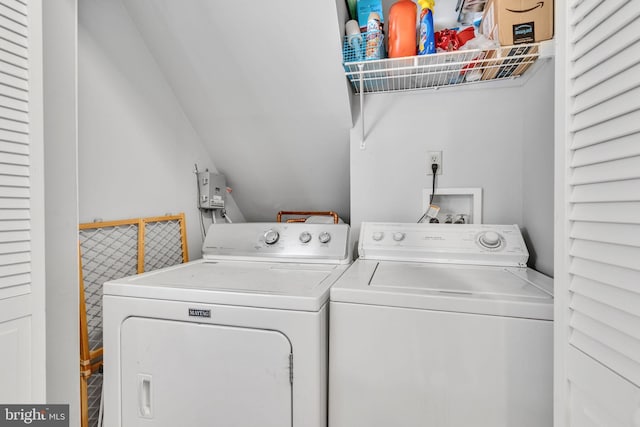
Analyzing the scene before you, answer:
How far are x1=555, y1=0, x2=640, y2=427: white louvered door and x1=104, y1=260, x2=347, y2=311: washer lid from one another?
2.33 ft

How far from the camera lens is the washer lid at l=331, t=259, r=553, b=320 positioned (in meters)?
0.98

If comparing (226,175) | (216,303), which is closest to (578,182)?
(216,303)

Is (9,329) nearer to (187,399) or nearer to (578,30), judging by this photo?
(187,399)

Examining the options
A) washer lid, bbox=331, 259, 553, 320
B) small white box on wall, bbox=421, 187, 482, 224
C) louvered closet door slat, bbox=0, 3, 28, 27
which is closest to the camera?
louvered closet door slat, bbox=0, 3, 28, 27

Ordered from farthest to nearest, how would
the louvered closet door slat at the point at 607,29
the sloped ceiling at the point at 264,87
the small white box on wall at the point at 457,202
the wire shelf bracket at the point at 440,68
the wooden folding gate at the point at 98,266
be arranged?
the small white box on wall at the point at 457,202, the sloped ceiling at the point at 264,87, the wire shelf bracket at the point at 440,68, the wooden folding gate at the point at 98,266, the louvered closet door slat at the point at 607,29

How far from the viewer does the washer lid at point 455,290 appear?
98cm

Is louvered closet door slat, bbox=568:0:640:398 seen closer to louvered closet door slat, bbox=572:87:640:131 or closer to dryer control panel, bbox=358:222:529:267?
louvered closet door slat, bbox=572:87:640:131

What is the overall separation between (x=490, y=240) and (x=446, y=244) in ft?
0.68

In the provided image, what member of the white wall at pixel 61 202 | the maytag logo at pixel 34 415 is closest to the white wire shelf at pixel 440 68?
the white wall at pixel 61 202

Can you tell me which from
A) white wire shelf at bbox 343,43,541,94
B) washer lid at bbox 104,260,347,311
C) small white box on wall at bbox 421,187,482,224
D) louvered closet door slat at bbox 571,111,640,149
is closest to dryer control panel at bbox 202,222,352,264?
washer lid at bbox 104,260,347,311

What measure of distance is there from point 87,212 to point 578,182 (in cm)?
185

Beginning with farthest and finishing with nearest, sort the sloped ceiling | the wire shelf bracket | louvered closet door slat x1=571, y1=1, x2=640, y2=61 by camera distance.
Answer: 1. the sloped ceiling
2. the wire shelf bracket
3. louvered closet door slat x1=571, y1=1, x2=640, y2=61

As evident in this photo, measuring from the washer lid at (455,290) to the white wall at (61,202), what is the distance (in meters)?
0.95

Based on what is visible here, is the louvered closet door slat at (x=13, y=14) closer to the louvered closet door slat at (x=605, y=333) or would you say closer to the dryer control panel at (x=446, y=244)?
the dryer control panel at (x=446, y=244)
